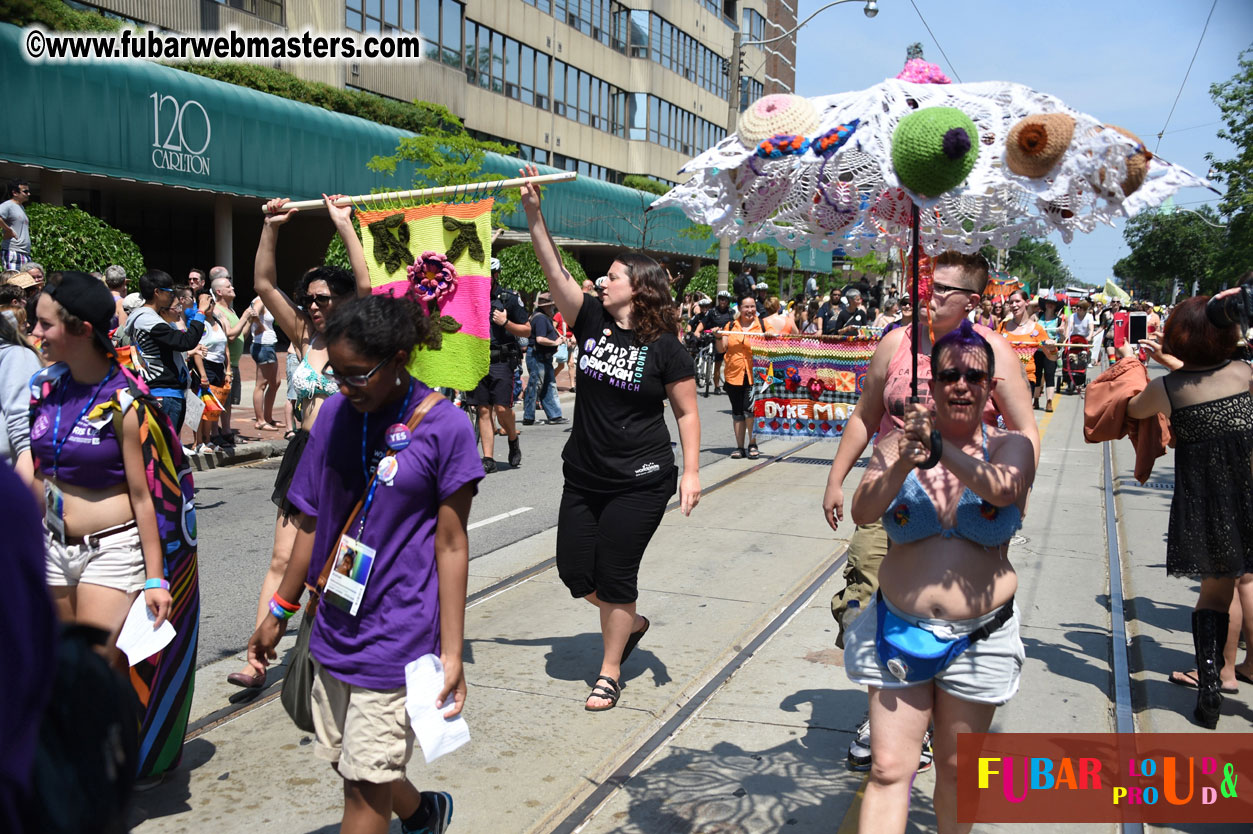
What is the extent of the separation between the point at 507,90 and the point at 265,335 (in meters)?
25.8

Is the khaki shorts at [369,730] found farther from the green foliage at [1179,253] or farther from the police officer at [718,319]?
the green foliage at [1179,253]

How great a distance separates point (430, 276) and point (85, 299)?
1551 millimetres

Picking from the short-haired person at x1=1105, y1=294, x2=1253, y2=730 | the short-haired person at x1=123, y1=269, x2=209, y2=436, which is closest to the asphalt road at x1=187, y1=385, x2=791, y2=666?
the short-haired person at x1=123, y1=269, x2=209, y2=436

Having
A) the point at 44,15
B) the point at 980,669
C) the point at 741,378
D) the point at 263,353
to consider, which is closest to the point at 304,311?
the point at 980,669

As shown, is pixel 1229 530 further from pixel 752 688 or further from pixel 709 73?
pixel 709 73

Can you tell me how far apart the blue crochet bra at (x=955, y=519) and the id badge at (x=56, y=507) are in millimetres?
2694

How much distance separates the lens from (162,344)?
27.7ft

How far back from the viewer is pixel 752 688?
16.4ft

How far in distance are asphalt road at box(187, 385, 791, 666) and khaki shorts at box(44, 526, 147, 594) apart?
1.75 metres

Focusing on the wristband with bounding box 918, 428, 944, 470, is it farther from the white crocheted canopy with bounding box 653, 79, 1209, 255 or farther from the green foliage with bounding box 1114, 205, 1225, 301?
the green foliage with bounding box 1114, 205, 1225, 301

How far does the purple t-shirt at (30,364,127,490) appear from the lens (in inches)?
142

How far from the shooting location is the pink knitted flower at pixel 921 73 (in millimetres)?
3596

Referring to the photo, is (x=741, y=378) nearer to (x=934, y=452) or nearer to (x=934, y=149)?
(x=934, y=149)

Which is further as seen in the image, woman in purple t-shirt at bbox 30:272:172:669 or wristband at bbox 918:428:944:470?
woman in purple t-shirt at bbox 30:272:172:669
